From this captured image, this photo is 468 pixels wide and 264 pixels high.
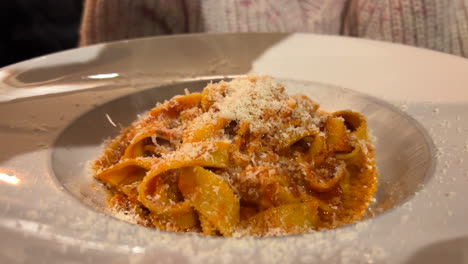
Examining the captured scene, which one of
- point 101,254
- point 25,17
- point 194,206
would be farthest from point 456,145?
point 25,17

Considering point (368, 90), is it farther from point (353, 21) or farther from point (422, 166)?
point (353, 21)

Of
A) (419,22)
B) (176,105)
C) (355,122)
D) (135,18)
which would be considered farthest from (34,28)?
(355,122)

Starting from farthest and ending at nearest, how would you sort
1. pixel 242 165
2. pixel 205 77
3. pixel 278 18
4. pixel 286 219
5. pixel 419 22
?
pixel 278 18
pixel 419 22
pixel 205 77
pixel 242 165
pixel 286 219

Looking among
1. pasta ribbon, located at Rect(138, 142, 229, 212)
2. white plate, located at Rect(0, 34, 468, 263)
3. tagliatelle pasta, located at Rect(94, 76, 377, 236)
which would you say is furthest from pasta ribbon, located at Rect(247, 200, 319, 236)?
white plate, located at Rect(0, 34, 468, 263)

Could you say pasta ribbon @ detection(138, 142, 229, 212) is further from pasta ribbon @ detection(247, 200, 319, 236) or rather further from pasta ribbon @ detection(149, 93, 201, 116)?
pasta ribbon @ detection(149, 93, 201, 116)

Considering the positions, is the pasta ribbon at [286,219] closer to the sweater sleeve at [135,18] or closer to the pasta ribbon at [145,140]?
the pasta ribbon at [145,140]

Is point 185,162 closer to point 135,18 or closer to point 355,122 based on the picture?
point 355,122
